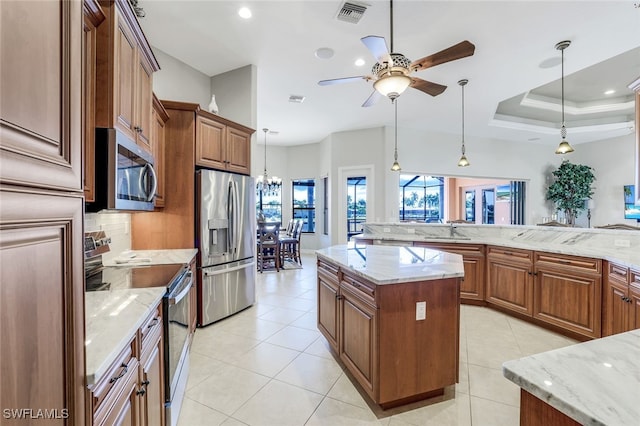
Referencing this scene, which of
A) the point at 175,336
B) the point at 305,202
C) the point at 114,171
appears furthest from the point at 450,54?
the point at 305,202

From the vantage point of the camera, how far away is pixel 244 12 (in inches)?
109

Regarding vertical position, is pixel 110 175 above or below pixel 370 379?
above

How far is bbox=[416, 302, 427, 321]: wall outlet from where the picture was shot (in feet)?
6.11

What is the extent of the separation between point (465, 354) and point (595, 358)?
2.09 meters

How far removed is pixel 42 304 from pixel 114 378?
0.50 meters

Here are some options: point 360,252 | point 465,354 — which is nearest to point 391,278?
point 360,252

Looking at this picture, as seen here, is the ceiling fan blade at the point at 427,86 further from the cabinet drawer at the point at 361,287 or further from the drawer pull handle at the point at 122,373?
the drawer pull handle at the point at 122,373

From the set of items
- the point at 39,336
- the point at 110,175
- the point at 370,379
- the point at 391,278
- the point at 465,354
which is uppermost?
the point at 110,175

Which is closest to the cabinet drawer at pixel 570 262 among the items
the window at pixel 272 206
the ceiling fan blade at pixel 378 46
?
the ceiling fan blade at pixel 378 46

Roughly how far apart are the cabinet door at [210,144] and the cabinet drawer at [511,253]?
350cm

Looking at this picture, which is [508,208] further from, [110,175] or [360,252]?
[110,175]

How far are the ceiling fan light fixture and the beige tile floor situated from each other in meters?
2.38

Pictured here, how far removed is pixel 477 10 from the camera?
2711 millimetres

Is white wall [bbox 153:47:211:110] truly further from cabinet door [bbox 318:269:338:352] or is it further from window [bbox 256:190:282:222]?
window [bbox 256:190:282:222]
